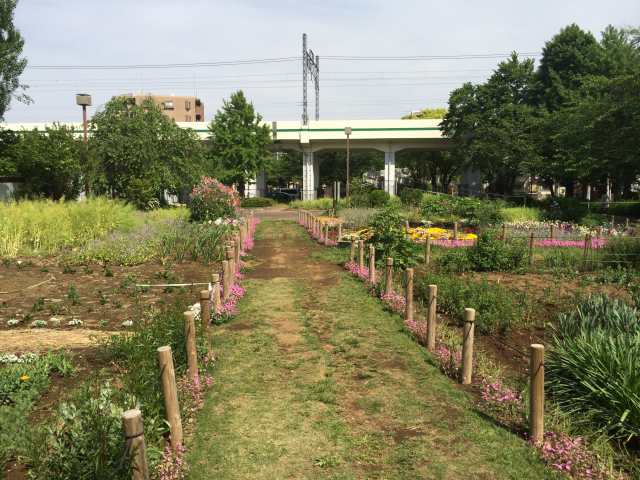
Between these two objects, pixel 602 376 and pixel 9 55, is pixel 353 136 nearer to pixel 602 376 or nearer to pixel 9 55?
pixel 9 55

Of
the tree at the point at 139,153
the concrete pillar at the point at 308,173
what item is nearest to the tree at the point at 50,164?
the tree at the point at 139,153

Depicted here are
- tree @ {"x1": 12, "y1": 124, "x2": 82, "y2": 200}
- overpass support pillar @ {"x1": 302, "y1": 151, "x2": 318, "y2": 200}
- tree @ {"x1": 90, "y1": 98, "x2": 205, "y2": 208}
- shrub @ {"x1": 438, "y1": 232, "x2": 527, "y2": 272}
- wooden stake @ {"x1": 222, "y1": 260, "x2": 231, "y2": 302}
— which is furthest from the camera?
overpass support pillar @ {"x1": 302, "y1": 151, "x2": 318, "y2": 200}

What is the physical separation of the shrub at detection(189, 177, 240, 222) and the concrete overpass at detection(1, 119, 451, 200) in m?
25.4

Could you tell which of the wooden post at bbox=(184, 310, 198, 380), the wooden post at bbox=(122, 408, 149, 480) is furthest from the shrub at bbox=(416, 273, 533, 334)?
the wooden post at bbox=(122, 408, 149, 480)

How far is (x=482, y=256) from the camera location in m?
12.1

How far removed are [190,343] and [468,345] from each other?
9.84 feet

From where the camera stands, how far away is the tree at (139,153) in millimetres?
24094

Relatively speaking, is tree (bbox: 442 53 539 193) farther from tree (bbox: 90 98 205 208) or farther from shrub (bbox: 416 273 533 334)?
shrub (bbox: 416 273 533 334)

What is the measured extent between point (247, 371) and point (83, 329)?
2.66m

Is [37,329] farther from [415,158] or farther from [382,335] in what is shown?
[415,158]

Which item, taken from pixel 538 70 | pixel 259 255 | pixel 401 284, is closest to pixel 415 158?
pixel 538 70

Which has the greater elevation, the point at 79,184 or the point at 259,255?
the point at 79,184

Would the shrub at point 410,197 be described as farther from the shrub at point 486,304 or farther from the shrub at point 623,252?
the shrub at point 486,304

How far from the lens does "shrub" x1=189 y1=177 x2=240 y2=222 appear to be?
19.8m
